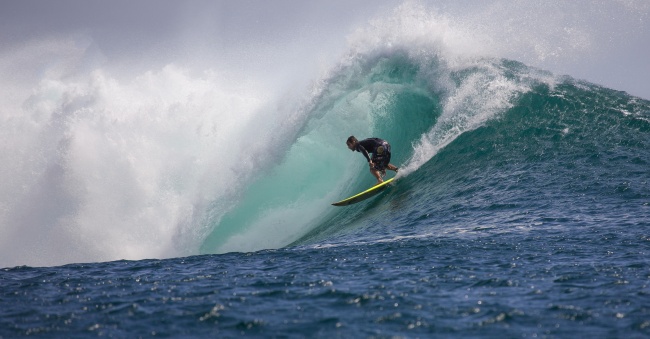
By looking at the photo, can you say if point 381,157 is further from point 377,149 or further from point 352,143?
point 352,143

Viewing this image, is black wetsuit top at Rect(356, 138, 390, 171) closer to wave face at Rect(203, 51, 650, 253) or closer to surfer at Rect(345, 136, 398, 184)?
surfer at Rect(345, 136, 398, 184)

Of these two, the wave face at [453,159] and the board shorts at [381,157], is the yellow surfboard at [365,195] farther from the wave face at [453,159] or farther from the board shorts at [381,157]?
the board shorts at [381,157]

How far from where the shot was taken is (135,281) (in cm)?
768

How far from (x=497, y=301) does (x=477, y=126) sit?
10.6 metres

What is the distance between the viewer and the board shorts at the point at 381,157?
14828mm

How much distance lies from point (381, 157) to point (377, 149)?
0.27 m

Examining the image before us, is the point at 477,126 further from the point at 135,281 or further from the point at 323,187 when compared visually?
the point at 135,281

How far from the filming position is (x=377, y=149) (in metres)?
14.8

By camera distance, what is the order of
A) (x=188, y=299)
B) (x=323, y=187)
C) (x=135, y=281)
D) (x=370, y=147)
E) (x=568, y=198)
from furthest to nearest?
(x=323, y=187), (x=370, y=147), (x=568, y=198), (x=135, y=281), (x=188, y=299)

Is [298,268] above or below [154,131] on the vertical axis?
below

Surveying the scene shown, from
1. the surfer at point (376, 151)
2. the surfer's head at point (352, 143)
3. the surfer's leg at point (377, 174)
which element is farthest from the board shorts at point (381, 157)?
the surfer's head at point (352, 143)

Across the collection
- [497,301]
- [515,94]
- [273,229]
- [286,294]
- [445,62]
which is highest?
[445,62]

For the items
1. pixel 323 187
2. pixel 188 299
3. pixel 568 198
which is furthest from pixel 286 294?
pixel 323 187

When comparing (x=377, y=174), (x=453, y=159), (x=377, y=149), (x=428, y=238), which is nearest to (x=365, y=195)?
(x=377, y=174)
